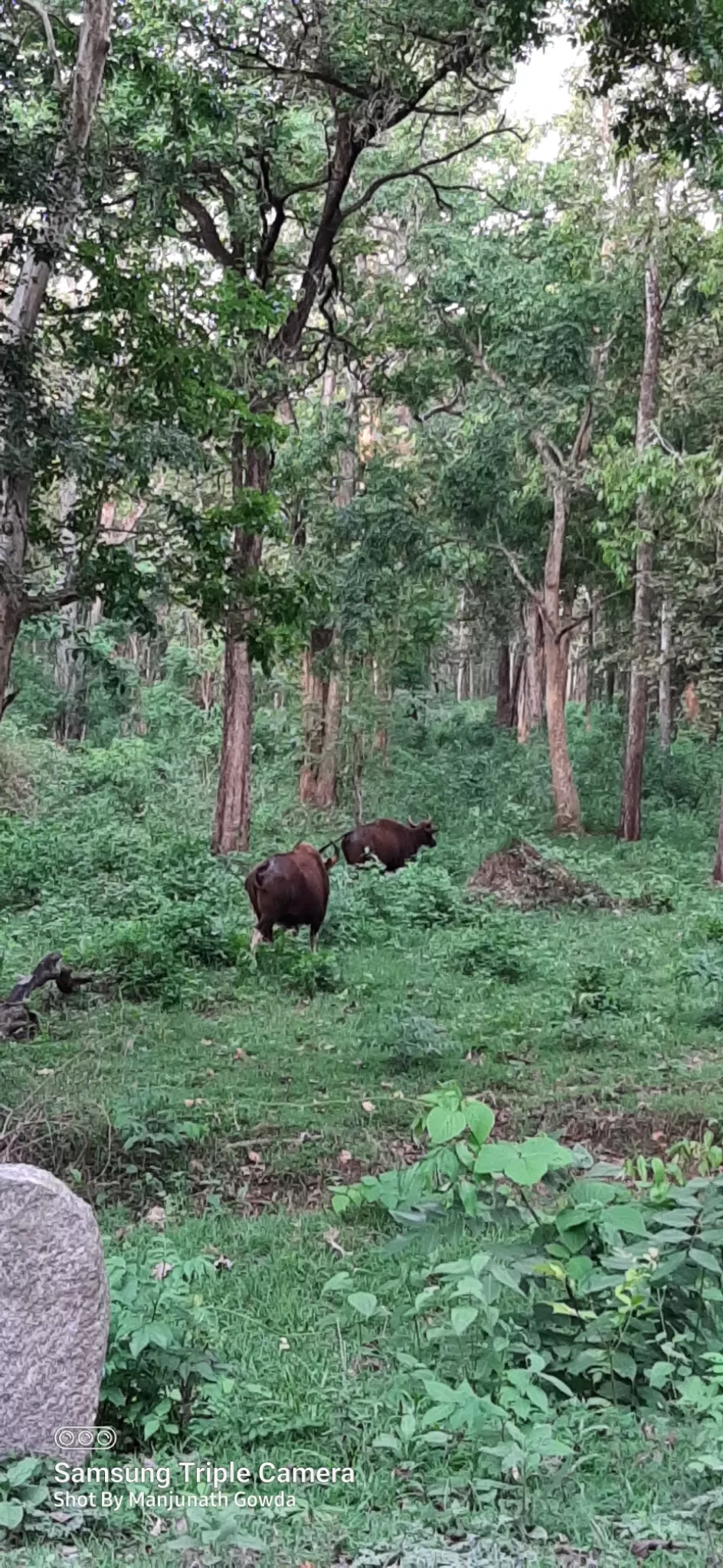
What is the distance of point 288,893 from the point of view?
1129 cm

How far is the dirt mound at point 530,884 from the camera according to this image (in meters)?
14.0

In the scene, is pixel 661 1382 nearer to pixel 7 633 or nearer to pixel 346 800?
pixel 7 633

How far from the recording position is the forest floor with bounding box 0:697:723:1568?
10.2ft

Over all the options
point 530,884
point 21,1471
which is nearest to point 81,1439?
point 21,1471

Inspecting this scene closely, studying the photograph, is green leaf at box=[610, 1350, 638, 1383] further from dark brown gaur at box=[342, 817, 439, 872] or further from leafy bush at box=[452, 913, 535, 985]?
dark brown gaur at box=[342, 817, 439, 872]

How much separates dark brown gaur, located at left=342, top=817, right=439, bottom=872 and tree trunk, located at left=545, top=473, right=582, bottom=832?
3882 mm

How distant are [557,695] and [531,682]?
10177 mm

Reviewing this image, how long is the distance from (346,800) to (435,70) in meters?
12.2

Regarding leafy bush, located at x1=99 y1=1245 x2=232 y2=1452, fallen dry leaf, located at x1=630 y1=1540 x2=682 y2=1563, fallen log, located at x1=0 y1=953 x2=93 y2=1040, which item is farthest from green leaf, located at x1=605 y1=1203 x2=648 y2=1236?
fallen log, located at x1=0 y1=953 x2=93 y2=1040

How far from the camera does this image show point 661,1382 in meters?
3.56

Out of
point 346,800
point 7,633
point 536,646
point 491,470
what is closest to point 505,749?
point 536,646

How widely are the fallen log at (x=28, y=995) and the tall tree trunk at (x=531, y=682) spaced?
18915mm

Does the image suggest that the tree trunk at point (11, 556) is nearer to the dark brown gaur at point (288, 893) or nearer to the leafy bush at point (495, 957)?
the dark brown gaur at point (288, 893)

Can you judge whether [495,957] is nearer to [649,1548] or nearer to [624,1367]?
[624,1367]
